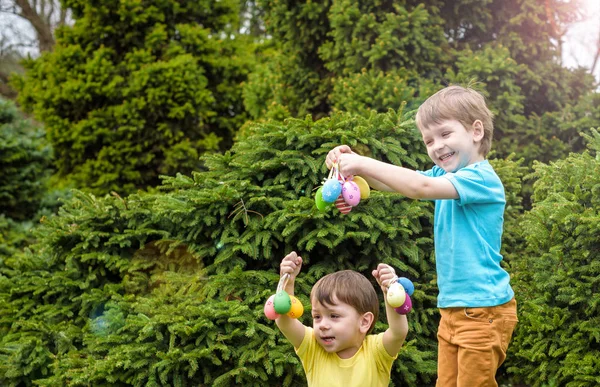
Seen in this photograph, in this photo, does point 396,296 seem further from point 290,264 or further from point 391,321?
point 290,264

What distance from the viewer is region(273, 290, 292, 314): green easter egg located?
2.36 meters

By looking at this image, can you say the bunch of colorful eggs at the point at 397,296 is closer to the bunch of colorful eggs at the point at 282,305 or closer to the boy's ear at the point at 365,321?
the boy's ear at the point at 365,321

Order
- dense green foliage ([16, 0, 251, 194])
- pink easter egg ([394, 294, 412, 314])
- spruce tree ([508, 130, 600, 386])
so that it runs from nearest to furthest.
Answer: pink easter egg ([394, 294, 412, 314]), spruce tree ([508, 130, 600, 386]), dense green foliage ([16, 0, 251, 194])

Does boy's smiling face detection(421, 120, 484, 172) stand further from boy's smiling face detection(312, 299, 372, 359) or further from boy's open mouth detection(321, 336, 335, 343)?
boy's open mouth detection(321, 336, 335, 343)

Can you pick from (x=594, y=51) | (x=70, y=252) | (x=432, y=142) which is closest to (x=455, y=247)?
(x=432, y=142)

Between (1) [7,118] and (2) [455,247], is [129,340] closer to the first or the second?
(2) [455,247]

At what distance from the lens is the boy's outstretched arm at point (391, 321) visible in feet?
7.72

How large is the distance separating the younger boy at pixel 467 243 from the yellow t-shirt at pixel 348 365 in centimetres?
26

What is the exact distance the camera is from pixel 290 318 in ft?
8.36

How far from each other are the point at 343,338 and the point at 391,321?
0.76ft

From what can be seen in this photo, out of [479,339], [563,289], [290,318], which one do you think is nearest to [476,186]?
[479,339]

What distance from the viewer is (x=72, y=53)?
8.34 m

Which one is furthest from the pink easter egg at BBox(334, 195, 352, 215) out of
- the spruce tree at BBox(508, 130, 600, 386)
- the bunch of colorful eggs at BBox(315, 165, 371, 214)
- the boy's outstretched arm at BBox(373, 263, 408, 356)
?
the spruce tree at BBox(508, 130, 600, 386)

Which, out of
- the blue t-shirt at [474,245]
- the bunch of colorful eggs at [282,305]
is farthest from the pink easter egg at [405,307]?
the bunch of colorful eggs at [282,305]
